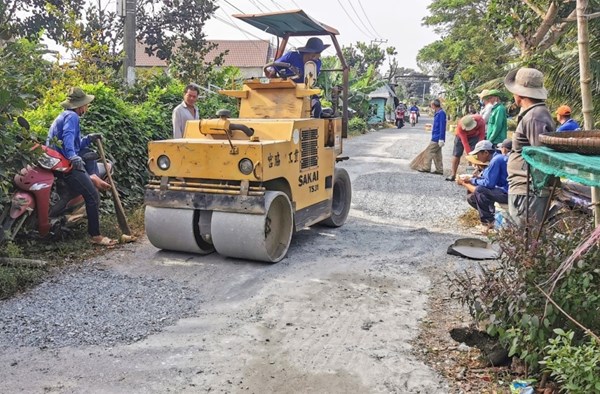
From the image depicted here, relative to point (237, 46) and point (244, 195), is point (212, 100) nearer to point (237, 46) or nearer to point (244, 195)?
point (244, 195)

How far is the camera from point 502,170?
295 inches

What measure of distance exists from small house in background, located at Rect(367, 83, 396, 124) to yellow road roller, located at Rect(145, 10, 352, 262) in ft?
88.2

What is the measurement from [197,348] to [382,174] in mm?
9578

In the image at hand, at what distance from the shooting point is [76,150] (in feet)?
21.1

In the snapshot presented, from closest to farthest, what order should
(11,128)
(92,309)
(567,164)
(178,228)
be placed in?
(567,164), (92,309), (11,128), (178,228)

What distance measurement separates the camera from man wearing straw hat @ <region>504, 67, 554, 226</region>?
5.06m

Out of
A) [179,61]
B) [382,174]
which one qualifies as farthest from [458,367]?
[179,61]

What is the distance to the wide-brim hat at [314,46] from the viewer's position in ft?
25.3

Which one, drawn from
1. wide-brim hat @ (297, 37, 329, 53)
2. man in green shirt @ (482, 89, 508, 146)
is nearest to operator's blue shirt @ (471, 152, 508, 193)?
wide-brim hat @ (297, 37, 329, 53)

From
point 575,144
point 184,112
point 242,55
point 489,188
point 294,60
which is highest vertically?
point 242,55

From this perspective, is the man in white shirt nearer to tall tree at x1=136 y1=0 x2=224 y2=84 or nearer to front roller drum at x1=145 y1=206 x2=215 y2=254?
front roller drum at x1=145 y1=206 x2=215 y2=254

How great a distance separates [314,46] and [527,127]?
342 cm

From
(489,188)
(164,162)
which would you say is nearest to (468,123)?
(489,188)

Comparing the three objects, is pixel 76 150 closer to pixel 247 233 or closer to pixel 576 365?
pixel 247 233
